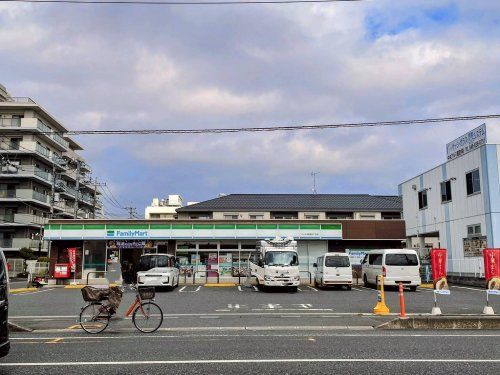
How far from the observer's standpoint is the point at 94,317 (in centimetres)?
1100

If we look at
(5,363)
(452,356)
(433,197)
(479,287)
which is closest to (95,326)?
(5,363)

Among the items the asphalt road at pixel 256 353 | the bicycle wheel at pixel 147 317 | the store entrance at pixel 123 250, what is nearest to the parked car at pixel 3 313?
the asphalt road at pixel 256 353

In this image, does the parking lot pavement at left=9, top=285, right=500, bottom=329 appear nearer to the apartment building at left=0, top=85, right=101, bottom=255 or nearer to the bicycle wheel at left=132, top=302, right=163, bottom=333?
the bicycle wheel at left=132, top=302, right=163, bottom=333

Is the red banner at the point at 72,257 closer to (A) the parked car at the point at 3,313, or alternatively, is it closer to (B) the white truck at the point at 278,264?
(B) the white truck at the point at 278,264

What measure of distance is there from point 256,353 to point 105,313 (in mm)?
4689

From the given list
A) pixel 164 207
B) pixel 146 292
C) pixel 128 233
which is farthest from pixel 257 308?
pixel 164 207

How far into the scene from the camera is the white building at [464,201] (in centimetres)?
2486

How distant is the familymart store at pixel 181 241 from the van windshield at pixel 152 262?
21.8 feet

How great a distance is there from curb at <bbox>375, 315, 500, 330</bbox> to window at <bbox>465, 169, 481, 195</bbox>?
1572 centimetres

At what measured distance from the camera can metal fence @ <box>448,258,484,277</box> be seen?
2562 cm

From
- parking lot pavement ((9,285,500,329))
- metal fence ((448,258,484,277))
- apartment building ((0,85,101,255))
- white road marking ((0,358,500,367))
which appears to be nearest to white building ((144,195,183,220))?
apartment building ((0,85,101,255))

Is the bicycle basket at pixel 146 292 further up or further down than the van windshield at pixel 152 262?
further down

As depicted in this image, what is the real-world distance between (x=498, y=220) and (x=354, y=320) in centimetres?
1559

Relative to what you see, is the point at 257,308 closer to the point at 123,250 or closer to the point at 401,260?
the point at 401,260
